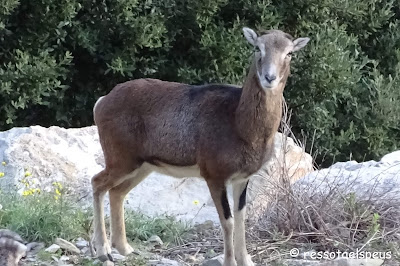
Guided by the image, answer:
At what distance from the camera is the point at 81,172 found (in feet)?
33.3

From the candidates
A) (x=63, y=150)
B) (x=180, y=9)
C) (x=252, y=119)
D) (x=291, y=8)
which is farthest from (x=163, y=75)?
(x=252, y=119)

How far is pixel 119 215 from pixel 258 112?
5.72ft

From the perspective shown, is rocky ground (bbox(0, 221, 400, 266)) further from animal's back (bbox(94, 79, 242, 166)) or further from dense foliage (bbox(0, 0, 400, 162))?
dense foliage (bbox(0, 0, 400, 162))

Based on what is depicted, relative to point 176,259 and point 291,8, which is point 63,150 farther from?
point 291,8

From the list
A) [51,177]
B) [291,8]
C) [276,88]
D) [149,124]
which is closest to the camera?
[276,88]

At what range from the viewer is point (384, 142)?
14.1 m

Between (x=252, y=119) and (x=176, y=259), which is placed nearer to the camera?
(x=252, y=119)

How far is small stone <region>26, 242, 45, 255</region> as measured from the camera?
24.9ft

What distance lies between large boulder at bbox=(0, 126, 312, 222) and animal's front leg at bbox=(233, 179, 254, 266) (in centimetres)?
181

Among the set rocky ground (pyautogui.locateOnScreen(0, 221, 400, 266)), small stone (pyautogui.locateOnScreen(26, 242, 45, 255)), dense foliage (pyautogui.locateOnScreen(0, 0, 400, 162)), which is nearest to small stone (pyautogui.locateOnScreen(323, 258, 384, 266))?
rocky ground (pyautogui.locateOnScreen(0, 221, 400, 266))

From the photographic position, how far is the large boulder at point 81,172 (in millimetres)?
9641

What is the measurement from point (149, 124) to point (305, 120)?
650cm

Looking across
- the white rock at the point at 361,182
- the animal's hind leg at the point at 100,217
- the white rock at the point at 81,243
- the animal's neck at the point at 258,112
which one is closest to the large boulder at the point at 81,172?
the white rock at the point at 361,182

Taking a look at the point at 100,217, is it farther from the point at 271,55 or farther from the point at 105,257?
the point at 271,55
